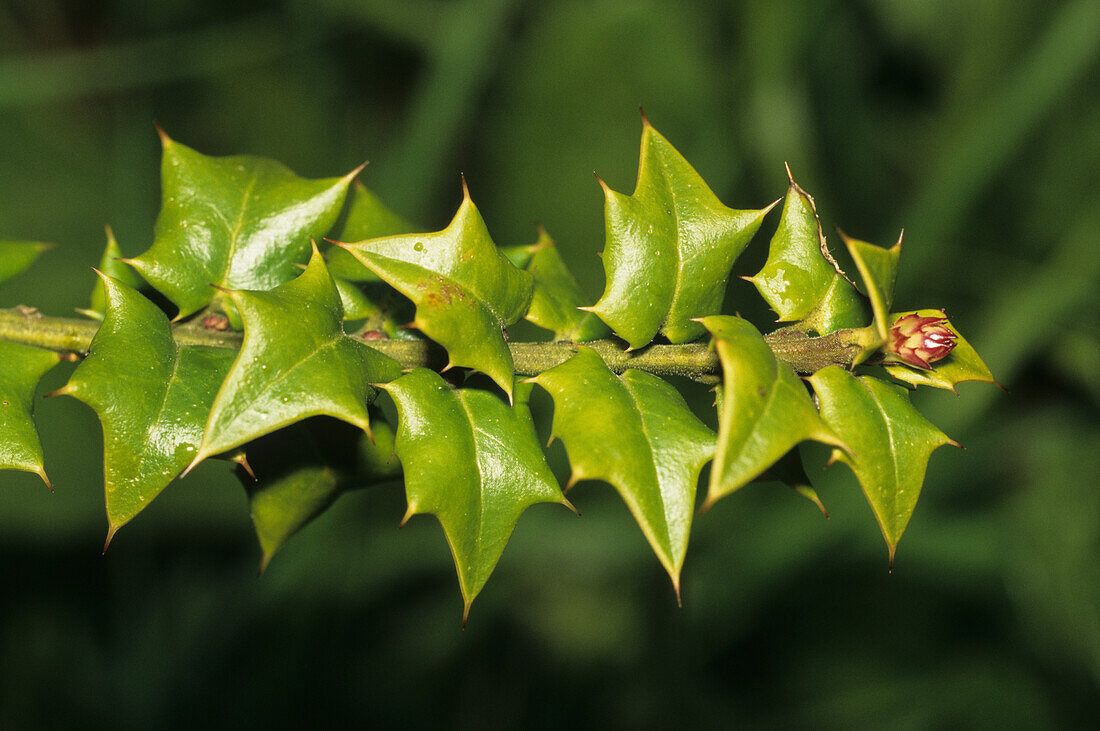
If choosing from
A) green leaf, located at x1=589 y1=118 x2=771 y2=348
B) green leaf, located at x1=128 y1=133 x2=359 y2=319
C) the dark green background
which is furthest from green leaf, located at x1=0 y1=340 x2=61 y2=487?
the dark green background

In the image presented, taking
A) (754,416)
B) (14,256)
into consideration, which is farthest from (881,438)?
(14,256)

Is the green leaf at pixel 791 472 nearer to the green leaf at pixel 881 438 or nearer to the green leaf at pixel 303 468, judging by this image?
the green leaf at pixel 881 438

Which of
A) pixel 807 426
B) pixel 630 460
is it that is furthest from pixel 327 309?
pixel 807 426

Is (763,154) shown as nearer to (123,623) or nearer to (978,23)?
(978,23)

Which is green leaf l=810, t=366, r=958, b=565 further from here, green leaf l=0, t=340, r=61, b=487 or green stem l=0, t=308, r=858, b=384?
green leaf l=0, t=340, r=61, b=487

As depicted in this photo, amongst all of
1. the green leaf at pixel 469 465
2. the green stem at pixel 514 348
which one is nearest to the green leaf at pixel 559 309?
the green stem at pixel 514 348
